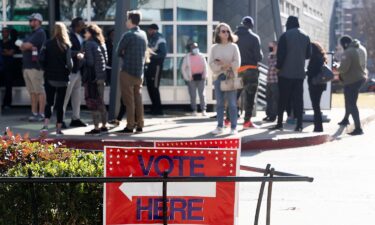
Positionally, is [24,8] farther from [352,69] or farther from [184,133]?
[352,69]

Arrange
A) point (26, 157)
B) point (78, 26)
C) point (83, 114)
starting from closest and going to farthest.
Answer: point (26, 157)
point (78, 26)
point (83, 114)

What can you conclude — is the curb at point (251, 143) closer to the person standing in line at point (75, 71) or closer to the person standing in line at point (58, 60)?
the person standing in line at point (58, 60)

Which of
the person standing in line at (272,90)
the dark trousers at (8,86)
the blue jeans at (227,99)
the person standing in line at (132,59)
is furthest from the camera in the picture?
the dark trousers at (8,86)

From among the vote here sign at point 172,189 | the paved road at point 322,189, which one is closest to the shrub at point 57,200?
the vote here sign at point 172,189

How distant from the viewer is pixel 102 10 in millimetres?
18391

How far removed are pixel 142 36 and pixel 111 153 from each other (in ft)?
26.5

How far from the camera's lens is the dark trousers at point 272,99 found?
16016 mm

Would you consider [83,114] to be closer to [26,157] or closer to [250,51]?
[250,51]

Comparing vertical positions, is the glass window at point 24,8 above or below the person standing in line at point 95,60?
above

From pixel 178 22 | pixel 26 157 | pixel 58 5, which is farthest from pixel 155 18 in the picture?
pixel 26 157

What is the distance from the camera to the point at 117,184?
4246mm

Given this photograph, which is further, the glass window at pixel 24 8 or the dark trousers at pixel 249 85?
the glass window at pixel 24 8

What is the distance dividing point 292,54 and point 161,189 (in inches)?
386

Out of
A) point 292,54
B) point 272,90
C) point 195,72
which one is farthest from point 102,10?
point 292,54
